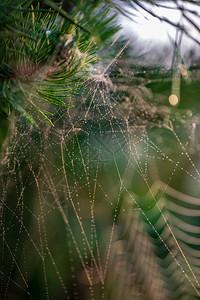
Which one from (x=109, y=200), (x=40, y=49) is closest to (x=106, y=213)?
(x=109, y=200)

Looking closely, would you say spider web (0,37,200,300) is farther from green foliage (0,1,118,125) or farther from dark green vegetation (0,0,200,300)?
green foliage (0,1,118,125)

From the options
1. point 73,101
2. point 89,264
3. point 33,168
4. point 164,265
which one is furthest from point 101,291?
point 73,101

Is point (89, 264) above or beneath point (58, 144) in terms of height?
beneath

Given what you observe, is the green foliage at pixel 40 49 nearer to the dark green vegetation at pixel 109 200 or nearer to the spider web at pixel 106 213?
the dark green vegetation at pixel 109 200

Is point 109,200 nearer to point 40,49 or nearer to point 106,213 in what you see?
point 106,213

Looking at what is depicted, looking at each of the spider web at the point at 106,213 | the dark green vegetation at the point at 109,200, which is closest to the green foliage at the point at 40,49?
the dark green vegetation at the point at 109,200

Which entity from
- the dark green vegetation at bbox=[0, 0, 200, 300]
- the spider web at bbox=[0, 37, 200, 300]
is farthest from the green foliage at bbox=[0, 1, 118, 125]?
the spider web at bbox=[0, 37, 200, 300]

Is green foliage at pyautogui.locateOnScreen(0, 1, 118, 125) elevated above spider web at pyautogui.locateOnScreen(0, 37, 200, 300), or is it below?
above

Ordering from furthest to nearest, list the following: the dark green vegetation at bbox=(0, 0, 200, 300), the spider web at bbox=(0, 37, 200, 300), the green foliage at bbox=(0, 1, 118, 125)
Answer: the spider web at bbox=(0, 37, 200, 300), the dark green vegetation at bbox=(0, 0, 200, 300), the green foliage at bbox=(0, 1, 118, 125)

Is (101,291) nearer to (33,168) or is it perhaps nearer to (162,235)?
(162,235)
